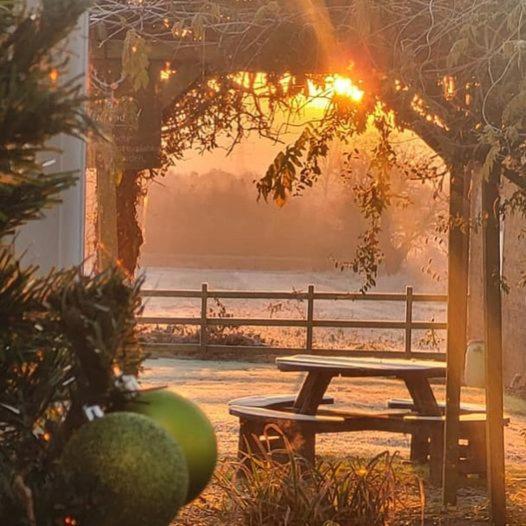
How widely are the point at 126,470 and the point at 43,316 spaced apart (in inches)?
5.2

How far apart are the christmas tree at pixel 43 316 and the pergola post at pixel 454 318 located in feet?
12.0

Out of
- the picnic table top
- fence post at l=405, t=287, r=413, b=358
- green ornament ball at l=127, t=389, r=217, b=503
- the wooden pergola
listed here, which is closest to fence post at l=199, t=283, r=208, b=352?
fence post at l=405, t=287, r=413, b=358

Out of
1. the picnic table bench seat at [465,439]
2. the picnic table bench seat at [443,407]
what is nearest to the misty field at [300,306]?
the picnic table bench seat at [443,407]

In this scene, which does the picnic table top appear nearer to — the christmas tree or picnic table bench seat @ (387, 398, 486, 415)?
picnic table bench seat @ (387, 398, 486, 415)

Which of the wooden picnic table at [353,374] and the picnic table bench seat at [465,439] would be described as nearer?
the picnic table bench seat at [465,439]

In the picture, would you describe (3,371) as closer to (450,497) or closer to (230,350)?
(450,497)

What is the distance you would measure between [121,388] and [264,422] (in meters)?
4.35

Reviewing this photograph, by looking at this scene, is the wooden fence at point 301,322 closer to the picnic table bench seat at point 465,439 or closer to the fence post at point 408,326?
the fence post at point 408,326

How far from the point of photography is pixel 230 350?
11.0 meters

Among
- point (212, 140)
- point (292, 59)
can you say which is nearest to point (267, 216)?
point (212, 140)

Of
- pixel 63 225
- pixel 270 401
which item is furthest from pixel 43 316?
pixel 270 401

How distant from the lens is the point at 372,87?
3.76 m

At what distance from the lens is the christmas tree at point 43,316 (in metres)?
0.55

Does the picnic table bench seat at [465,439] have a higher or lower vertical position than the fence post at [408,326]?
lower
